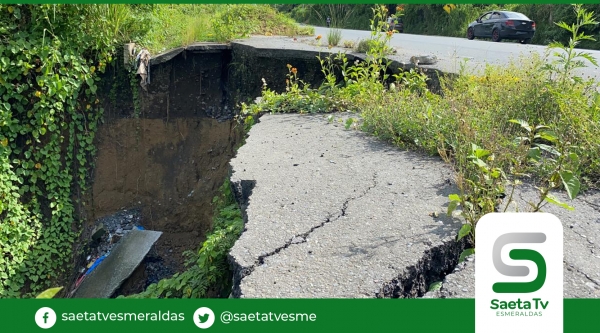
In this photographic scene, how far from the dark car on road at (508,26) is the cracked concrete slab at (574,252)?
1342 centimetres

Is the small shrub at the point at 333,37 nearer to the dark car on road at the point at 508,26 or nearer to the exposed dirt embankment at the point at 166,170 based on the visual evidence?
the exposed dirt embankment at the point at 166,170

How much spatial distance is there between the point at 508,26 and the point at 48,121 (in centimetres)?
1368

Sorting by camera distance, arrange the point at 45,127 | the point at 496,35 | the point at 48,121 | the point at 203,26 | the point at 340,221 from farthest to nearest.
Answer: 1. the point at 496,35
2. the point at 203,26
3. the point at 45,127
4. the point at 48,121
5. the point at 340,221

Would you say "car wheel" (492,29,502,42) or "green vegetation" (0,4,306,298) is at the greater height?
"car wheel" (492,29,502,42)

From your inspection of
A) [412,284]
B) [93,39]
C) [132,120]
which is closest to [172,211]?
[132,120]

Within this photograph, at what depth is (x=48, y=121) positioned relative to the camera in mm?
5504

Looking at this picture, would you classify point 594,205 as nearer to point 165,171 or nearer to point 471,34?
point 165,171

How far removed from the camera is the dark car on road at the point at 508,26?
14641mm

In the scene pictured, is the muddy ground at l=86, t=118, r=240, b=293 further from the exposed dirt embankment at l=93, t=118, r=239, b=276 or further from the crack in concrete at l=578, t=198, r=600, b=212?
the crack in concrete at l=578, t=198, r=600, b=212

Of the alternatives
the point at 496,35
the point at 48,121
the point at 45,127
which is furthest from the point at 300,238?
the point at 496,35

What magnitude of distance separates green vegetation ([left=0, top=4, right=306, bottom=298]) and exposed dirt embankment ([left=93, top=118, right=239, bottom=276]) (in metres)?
0.30

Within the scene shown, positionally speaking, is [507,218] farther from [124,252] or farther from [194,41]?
[194,41]

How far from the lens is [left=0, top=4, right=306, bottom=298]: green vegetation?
5207 millimetres

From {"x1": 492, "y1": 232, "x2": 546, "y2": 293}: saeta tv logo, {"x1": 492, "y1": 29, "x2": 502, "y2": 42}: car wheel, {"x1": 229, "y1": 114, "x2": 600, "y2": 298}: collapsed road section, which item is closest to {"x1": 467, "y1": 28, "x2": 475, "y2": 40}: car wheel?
{"x1": 492, "y1": 29, "x2": 502, "y2": 42}: car wheel
